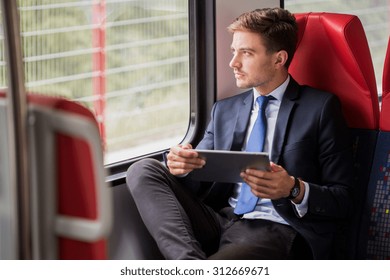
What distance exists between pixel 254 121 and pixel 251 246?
1.58 feet

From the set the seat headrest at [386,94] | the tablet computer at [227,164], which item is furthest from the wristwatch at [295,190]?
the seat headrest at [386,94]

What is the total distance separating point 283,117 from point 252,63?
8.8 inches

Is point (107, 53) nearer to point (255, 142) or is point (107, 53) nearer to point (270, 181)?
point (255, 142)

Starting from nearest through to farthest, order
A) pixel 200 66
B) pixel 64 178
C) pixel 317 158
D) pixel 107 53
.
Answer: pixel 64 178, pixel 317 158, pixel 200 66, pixel 107 53

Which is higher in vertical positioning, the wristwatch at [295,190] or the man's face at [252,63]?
the man's face at [252,63]

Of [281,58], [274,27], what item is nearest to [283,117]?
[281,58]

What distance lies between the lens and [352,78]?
2.56 meters

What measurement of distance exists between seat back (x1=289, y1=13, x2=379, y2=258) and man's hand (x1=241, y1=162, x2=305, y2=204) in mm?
349

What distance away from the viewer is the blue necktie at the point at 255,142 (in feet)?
8.48

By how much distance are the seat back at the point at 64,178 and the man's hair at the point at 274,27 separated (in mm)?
1418

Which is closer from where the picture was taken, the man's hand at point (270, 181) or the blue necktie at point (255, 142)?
the man's hand at point (270, 181)

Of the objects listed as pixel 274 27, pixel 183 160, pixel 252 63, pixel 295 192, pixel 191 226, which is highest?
pixel 274 27

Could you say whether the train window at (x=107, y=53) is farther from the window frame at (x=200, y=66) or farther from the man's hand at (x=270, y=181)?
the man's hand at (x=270, y=181)

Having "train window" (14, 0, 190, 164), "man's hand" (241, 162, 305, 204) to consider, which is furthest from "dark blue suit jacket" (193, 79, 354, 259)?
"train window" (14, 0, 190, 164)
